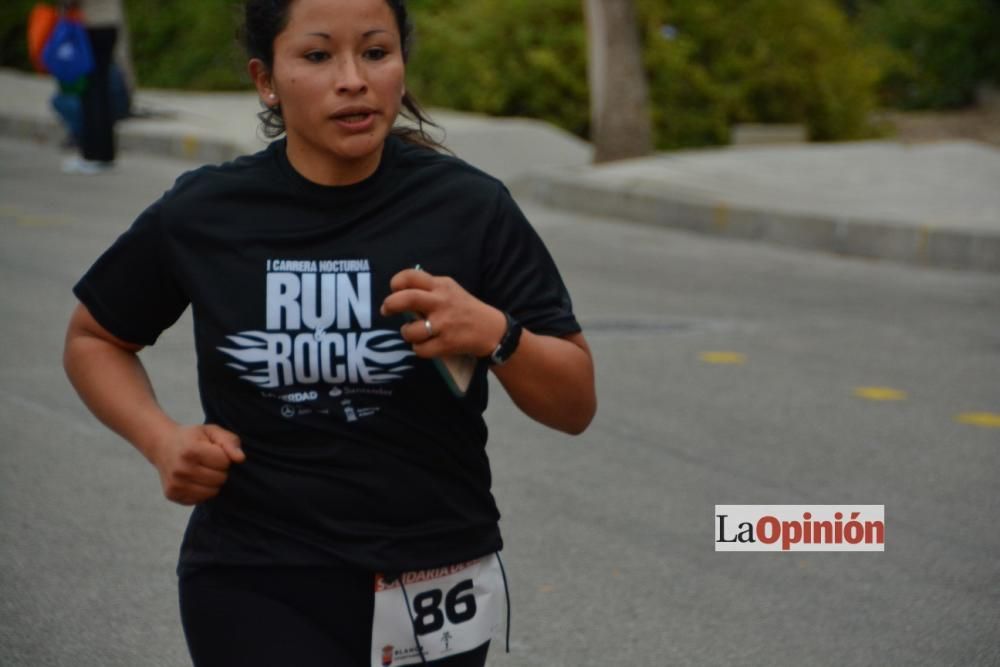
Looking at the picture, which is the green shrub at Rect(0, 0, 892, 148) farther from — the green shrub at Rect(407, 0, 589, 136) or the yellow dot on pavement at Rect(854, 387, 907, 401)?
the yellow dot on pavement at Rect(854, 387, 907, 401)

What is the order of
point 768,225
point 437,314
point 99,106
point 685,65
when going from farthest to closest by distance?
point 685,65 → point 99,106 → point 768,225 → point 437,314

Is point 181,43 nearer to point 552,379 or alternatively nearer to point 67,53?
point 67,53

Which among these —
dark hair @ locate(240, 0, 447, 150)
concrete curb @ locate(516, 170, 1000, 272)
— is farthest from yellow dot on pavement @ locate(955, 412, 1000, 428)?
dark hair @ locate(240, 0, 447, 150)

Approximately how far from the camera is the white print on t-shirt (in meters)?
2.47

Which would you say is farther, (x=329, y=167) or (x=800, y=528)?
(x=800, y=528)

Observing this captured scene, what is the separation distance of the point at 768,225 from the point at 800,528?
6.82 metres

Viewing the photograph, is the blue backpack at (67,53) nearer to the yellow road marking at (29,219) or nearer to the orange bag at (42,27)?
the orange bag at (42,27)

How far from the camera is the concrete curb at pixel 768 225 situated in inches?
448

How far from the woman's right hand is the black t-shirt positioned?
8 cm

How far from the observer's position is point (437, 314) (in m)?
2.23

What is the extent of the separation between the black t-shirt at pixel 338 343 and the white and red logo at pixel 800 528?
2728 millimetres

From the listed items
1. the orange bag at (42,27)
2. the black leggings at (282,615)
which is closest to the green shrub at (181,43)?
the orange bag at (42,27)

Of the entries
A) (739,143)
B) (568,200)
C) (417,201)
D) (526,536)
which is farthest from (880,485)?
(739,143)

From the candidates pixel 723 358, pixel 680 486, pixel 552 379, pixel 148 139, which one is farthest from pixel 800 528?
pixel 148 139
